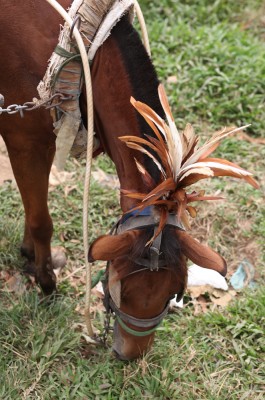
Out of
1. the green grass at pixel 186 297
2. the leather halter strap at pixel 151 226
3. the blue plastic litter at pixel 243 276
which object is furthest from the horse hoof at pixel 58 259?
the leather halter strap at pixel 151 226

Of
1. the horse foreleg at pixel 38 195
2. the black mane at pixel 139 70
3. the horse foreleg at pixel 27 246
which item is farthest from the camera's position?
the horse foreleg at pixel 27 246

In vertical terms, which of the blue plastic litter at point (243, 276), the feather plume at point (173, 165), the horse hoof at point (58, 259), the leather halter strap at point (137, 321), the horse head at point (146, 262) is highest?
the feather plume at point (173, 165)

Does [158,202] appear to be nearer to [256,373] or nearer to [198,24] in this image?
[256,373]

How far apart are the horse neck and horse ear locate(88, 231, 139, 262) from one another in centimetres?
19

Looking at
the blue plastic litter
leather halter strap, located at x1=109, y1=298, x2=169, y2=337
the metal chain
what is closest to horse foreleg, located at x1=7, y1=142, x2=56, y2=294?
the metal chain

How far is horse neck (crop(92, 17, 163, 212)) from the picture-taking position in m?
2.53

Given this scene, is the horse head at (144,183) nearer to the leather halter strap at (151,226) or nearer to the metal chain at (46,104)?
the leather halter strap at (151,226)

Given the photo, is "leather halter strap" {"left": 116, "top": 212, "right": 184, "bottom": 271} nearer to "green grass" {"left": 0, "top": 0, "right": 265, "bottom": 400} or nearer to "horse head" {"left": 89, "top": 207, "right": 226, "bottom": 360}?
"horse head" {"left": 89, "top": 207, "right": 226, "bottom": 360}

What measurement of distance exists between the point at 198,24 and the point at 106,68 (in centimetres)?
376

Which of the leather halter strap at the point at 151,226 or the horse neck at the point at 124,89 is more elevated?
the horse neck at the point at 124,89

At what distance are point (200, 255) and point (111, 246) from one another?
357mm

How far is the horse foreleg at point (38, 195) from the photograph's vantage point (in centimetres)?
305

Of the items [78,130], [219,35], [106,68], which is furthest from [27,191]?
[219,35]

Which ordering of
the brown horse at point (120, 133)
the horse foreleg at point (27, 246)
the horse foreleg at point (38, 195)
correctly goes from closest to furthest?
the brown horse at point (120, 133) < the horse foreleg at point (38, 195) < the horse foreleg at point (27, 246)
